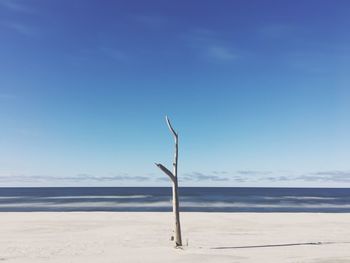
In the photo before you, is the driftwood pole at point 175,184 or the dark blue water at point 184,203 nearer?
the driftwood pole at point 175,184

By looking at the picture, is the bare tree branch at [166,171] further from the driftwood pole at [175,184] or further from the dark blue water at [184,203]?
the dark blue water at [184,203]
